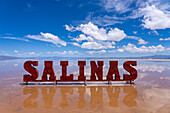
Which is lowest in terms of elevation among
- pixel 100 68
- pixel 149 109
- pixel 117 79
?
pixel 149 109

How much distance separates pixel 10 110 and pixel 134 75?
13423 millimetres

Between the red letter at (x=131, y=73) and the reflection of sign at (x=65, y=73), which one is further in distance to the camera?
the red letter at (x=131, y=73)

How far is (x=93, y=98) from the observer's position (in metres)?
9.15

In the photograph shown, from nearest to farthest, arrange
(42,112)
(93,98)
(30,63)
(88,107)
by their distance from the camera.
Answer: (42,112) → (88,107) → (93,98) → (30,63)

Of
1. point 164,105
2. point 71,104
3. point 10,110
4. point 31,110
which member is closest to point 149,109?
point 164,105

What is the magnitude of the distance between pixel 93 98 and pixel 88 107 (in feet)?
5.59

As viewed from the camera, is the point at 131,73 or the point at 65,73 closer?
the point at 65,73

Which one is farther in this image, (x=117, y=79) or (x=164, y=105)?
(x=117, y=79)

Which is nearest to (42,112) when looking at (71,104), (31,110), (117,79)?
(31,110)

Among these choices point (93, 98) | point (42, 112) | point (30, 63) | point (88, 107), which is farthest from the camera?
point (30, 63)

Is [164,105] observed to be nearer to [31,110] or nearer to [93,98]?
[93,98]

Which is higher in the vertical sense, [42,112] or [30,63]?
[30,63]

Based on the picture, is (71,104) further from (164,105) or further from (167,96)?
(167,96)

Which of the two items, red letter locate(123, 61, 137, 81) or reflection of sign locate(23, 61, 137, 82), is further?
red letter locate(123, 61, 137, 81)
